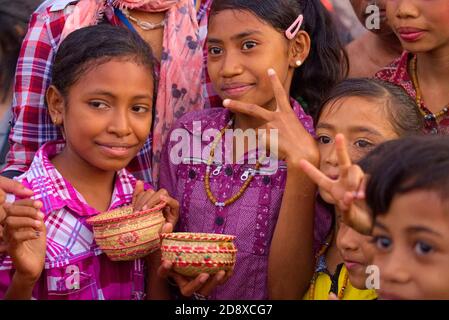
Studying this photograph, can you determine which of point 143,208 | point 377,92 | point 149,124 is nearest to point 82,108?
point 149,124

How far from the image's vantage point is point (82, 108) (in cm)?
300

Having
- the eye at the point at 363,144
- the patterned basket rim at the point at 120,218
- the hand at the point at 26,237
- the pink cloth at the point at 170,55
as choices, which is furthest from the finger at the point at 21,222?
the eye at the point at 363,144

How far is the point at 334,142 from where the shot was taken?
285 centimetres

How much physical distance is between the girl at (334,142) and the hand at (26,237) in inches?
32.8

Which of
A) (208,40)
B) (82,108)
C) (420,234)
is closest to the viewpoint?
(420,234)

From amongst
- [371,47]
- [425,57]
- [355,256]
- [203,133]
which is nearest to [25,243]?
[203,133]

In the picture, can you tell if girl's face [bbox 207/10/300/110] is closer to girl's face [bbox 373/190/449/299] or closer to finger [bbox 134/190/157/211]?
finger [bbox 134/190/157/211]

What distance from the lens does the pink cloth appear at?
330 cm

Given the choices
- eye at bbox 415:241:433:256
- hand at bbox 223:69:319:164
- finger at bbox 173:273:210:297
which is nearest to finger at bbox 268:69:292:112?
hand at bbox 223:69:319:164

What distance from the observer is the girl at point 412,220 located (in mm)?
2080

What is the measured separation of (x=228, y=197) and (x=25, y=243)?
845 mm

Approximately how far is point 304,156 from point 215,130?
23.3 inches
